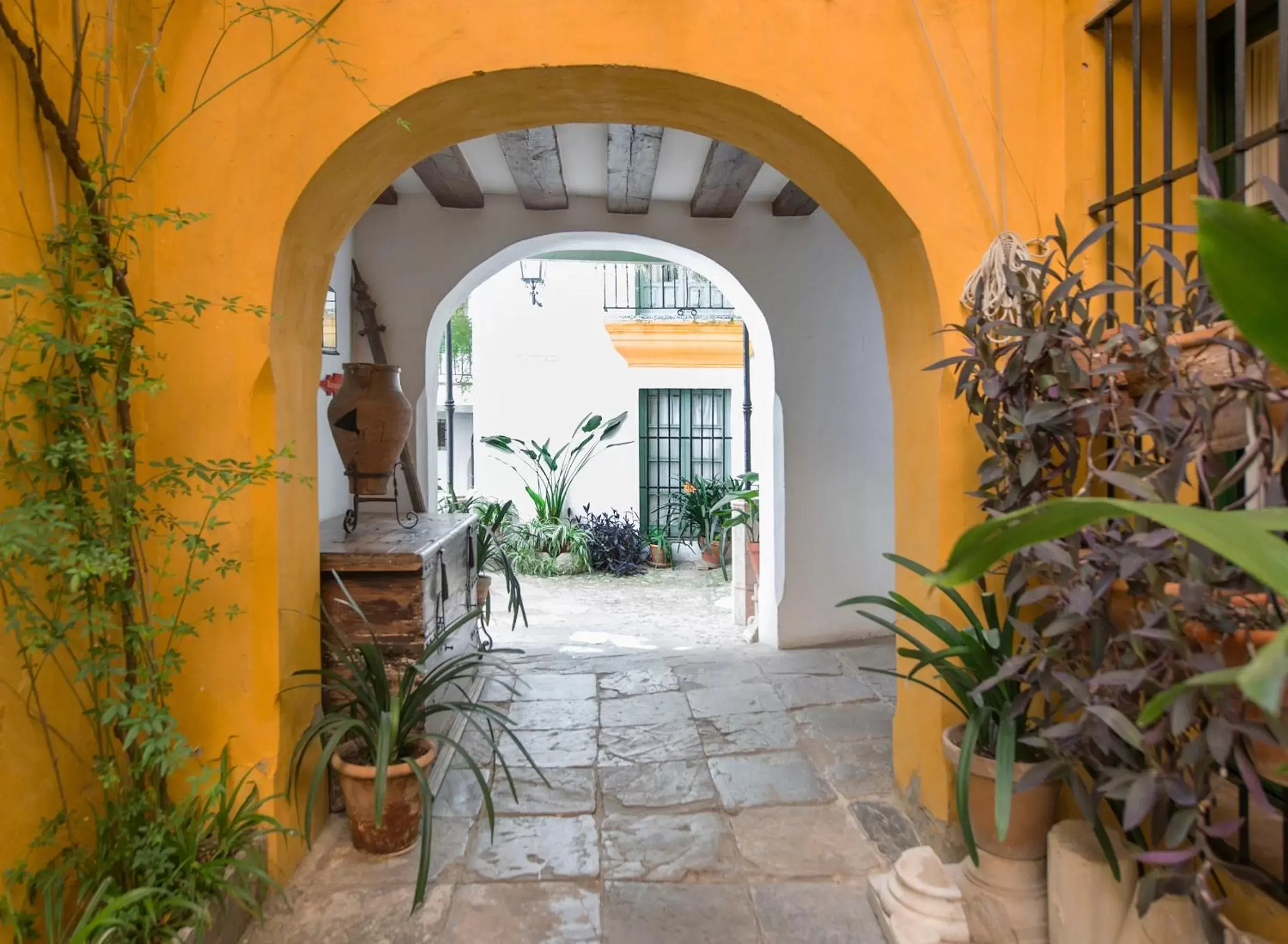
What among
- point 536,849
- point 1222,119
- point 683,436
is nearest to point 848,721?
point 536,849

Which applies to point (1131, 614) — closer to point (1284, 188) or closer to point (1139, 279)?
point (1139, 279)

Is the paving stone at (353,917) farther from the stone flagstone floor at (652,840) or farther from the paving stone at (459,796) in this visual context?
the paving stone at (459,796)

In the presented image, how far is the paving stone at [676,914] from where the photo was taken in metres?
1.86

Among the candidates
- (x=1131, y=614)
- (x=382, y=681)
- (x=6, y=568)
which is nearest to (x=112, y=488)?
(x=6, y=568)

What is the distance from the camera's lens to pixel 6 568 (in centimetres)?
142

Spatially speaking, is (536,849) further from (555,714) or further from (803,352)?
(803,352)

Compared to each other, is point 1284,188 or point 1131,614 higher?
point 1284,188

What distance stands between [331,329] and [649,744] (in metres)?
2.56

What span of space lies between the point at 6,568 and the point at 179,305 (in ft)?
2.55

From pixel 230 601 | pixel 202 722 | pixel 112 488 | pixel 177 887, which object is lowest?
pixel 177 887

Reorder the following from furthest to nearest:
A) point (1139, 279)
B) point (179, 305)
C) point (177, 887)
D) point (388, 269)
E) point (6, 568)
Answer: point (388, 269), point (179, 305), point (177, 887), point (1139, 279), point (6, 568)

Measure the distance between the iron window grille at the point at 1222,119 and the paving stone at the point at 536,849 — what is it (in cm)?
154

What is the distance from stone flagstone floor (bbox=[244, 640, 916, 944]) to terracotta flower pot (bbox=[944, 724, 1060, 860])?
0.38m

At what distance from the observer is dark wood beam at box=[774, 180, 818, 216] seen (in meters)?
3.97
